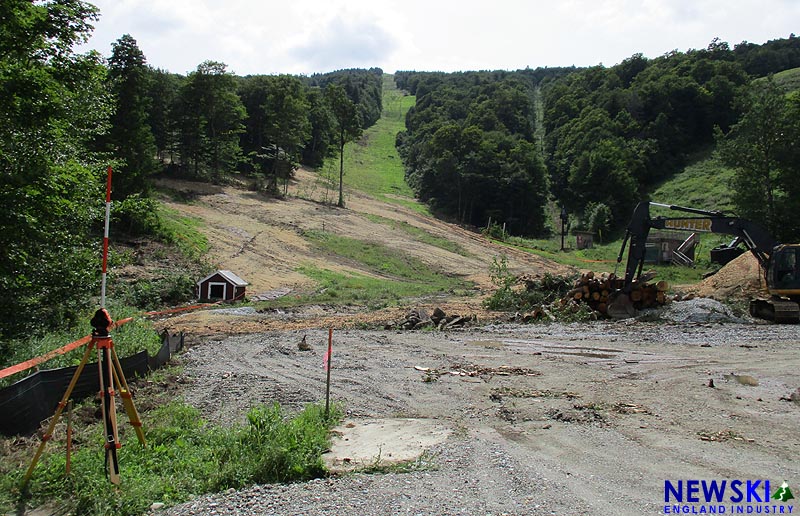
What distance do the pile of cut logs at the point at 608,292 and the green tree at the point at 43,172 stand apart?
1514cm

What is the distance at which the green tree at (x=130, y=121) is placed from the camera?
97.2ft

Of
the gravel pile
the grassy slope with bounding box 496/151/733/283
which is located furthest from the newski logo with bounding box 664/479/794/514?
the grassy slope with bounding box 496/151/733/283

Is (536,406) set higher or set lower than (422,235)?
higher

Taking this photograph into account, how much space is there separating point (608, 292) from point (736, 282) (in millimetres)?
5800

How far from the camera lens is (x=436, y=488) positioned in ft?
18.5

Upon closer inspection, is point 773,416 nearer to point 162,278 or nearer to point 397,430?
point 397,430

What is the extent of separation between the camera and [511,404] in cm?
903

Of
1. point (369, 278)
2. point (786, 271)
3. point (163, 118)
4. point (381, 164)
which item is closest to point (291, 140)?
point (163, 118)

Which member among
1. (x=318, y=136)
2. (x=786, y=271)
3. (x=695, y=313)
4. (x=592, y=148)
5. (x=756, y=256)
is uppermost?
(x=592, y=148)

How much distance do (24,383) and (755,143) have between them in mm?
44500

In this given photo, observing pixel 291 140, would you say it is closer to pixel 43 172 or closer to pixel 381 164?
pixel 381 164

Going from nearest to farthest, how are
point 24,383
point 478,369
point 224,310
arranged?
point 24,383, point 478,369, point 224,310

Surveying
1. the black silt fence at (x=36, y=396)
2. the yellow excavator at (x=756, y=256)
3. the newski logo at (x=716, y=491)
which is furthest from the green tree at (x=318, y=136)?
the newski logo at (x=716, y=491)

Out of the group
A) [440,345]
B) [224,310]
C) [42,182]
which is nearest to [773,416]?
[440,345]
